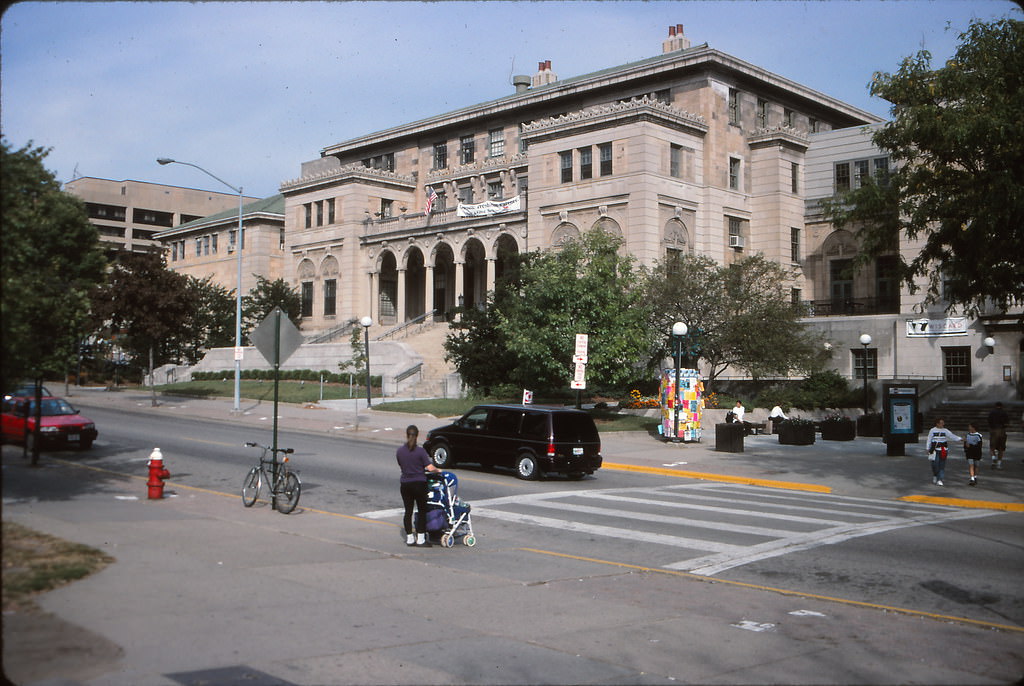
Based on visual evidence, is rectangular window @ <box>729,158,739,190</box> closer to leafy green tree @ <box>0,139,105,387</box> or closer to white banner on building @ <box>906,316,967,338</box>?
white banner on building @ <box>906,316,967,338</box>

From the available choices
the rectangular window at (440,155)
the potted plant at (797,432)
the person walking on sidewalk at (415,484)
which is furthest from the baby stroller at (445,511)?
the rectangular window at (440,155)

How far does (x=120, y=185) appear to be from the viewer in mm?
7816

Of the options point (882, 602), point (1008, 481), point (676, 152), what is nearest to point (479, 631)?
point (882, 602)

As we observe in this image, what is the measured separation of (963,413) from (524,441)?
28.0 m

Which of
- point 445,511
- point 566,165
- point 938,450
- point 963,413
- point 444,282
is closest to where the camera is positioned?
point 445,511

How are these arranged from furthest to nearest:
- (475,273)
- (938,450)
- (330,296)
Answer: (330,296)
(475,273)
(938,450)

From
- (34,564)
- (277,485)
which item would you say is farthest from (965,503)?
(34,564)

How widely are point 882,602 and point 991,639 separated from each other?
1.61 metres

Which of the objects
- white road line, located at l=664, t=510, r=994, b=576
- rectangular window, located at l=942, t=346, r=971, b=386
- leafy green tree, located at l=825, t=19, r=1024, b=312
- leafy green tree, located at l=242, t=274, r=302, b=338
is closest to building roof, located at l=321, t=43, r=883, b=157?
leafy green tree, located at l=242, t=274, r=302, b=338

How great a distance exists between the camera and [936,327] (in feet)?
152

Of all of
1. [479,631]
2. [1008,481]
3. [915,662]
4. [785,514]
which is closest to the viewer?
[915,662]

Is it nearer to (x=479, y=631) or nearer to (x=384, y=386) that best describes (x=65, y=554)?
(x=479, y=631)

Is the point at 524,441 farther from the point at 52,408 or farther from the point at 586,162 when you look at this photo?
the point at 586,162

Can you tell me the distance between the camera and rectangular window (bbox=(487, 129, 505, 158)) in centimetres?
6178
